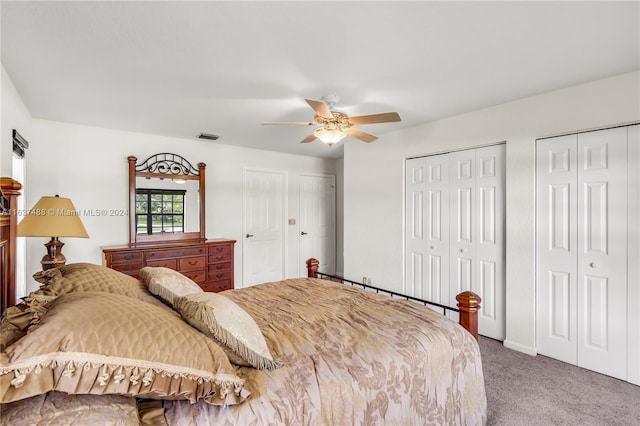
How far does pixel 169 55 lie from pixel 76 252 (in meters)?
2.81

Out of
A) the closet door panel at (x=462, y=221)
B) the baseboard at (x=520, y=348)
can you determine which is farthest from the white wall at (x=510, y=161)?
the closet door panel at (x=462, y=221)

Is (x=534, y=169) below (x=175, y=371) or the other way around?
the other way around

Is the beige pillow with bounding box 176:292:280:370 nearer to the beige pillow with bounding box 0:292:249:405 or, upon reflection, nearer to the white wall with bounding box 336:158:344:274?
the beige pillow with bounding box 0:292:249:405

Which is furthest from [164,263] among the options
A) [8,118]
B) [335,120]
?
[335,120]

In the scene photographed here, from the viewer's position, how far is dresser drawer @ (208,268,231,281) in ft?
13.4

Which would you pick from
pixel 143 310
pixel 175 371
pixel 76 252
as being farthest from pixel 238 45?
pixel 76 252

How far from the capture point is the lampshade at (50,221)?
2.03m

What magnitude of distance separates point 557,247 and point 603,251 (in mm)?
304

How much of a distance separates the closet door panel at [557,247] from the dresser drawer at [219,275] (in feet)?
11.8

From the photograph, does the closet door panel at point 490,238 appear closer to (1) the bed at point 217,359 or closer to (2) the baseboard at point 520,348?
(2) the baseboard at point 520,348

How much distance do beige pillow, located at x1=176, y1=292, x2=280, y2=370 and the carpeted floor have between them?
5.44ft

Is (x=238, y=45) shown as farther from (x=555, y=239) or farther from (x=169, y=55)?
(x=555, y=239)

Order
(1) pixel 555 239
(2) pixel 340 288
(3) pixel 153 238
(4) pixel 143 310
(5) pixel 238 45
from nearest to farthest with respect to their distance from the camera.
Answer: (4) pixel 143 310
(5) pixel 238 45
(2) pixel 340 288
(1) pixel 555 239
(3) pixel 153 238

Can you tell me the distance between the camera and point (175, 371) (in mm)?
923
